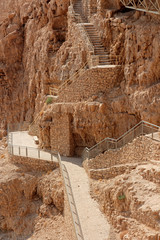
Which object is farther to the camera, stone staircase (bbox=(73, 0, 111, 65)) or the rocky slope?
stone staircase (bbox=(73, 0, 111, 65))

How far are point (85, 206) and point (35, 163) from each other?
640 centimetres

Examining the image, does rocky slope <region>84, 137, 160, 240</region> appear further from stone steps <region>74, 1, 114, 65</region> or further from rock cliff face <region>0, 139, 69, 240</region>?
stone steps <region>74, 1, 114, 65</region>

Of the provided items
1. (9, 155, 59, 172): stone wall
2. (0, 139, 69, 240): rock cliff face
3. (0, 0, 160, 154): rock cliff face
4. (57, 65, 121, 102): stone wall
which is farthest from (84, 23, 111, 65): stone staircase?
(0, 139, 69, 240): rock cliff face

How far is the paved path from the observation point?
11.2 metres

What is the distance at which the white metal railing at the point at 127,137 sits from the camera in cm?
1214

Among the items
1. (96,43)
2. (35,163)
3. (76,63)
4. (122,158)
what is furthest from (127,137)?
(76,63)

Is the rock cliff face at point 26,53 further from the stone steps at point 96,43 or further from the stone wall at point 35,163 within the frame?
the stone wall at point 35,163

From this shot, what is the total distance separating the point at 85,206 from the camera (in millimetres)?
12773

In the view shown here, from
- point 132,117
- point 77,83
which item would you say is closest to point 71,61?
point 77,83

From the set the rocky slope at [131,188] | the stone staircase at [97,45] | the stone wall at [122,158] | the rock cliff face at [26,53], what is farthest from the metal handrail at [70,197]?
the rock cliff face at [26,53]

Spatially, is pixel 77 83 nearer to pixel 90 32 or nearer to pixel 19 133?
pixel 90 32

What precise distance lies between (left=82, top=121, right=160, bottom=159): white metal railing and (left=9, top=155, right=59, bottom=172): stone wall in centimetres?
256

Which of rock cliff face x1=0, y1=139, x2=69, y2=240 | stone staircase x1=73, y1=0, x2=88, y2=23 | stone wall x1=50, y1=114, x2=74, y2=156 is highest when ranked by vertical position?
stone staircase x1=73, y1=0, x2=88, y2=23

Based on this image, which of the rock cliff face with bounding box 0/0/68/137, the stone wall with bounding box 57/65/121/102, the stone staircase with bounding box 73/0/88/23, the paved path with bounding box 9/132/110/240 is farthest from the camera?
the rock cliff face with bounding box 0/0/68/137
